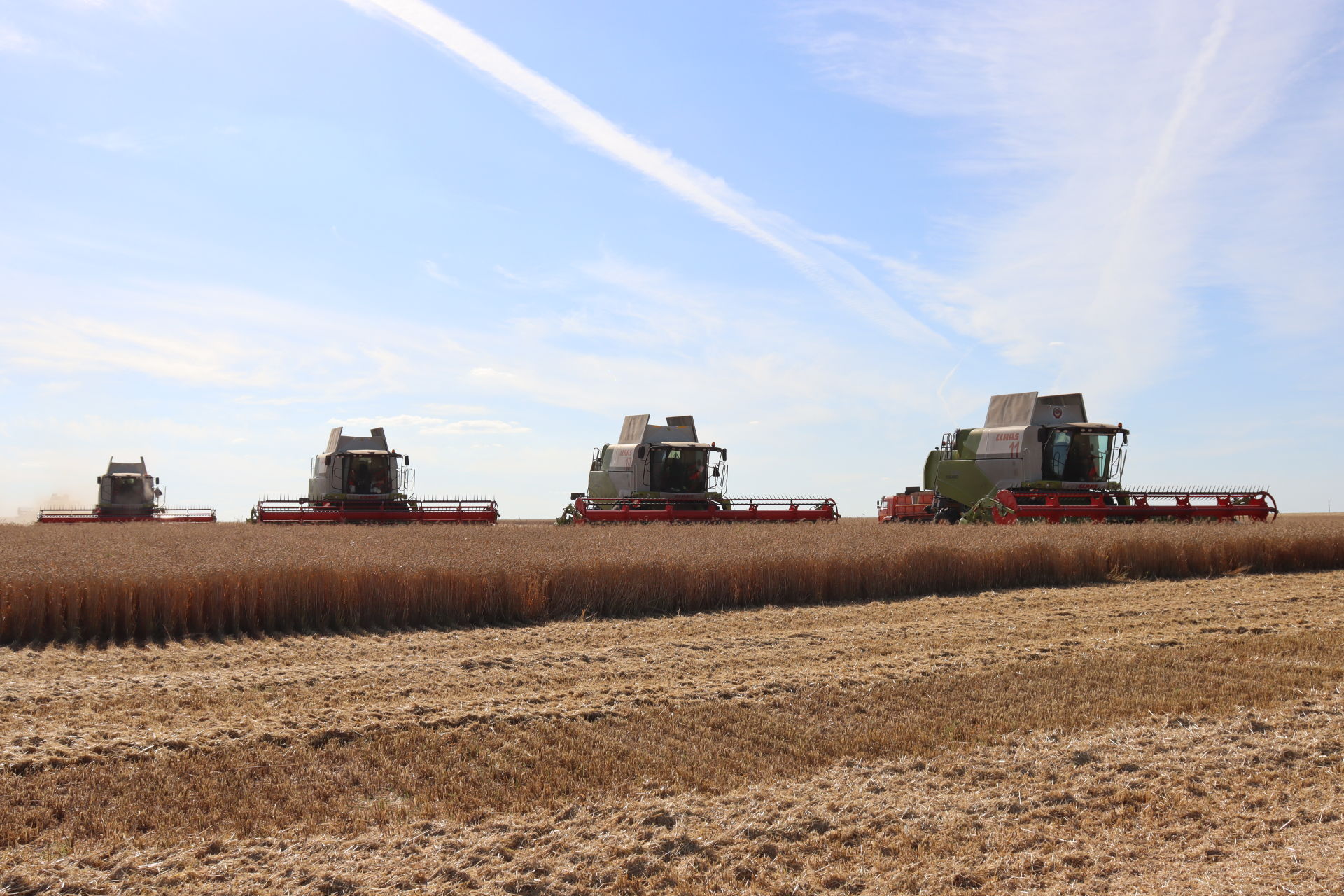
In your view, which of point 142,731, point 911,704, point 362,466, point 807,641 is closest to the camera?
point 142,731

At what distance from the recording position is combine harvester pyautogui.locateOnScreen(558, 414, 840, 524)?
2367 centimetres

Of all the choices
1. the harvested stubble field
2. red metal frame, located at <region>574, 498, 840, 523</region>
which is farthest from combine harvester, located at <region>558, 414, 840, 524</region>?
the harvested stubble field

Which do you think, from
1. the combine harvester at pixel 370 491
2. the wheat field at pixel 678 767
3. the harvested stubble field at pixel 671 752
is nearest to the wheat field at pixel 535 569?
the harvested stubble field at pixel 671 752

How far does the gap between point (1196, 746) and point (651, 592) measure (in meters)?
6.78

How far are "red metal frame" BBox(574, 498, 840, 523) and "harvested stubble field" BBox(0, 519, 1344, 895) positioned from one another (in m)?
12.6

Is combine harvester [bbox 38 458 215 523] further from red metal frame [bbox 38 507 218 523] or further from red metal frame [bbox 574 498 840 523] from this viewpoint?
red metal frame [bbox 574 498 840 523]

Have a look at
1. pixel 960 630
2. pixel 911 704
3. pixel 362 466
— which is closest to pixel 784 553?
pixel 960 630

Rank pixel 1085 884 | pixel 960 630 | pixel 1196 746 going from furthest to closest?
1. pixel 960 630
2. pixel 1196 746
3. pixel 1085 884

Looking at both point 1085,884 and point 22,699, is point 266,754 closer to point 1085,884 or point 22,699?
point 22,699

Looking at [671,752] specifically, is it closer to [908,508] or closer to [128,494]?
[908,508]

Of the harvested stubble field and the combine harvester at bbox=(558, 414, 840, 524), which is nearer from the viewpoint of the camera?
the harvested stubble field

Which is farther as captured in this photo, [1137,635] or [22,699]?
[1137,635]

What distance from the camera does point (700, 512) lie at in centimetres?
2369

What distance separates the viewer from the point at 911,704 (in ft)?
21.9
